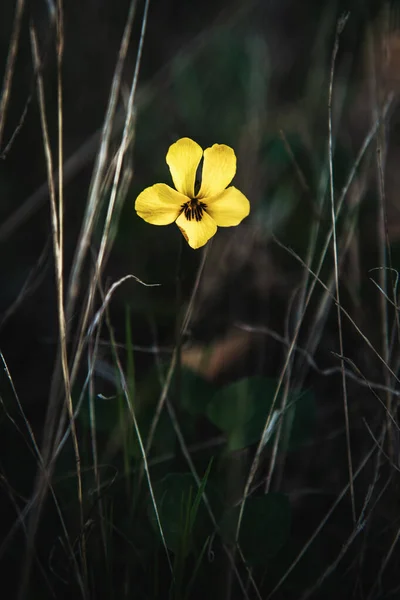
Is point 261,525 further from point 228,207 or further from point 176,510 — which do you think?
point 228,207

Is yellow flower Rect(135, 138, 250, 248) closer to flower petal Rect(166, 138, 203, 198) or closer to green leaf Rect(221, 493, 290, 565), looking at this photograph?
flower petal Rect(166, 138, 203, 198)

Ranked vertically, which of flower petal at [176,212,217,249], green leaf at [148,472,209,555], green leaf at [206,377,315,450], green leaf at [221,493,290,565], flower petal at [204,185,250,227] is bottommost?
green leaf at [221,493,290,565]

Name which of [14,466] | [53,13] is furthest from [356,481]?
[53,13]

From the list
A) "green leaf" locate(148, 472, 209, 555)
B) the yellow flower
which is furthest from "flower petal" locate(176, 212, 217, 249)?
"green leaf" locate(148, 472, 209, 555)

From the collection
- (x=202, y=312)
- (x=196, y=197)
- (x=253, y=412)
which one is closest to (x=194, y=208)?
(x=196, y=197)

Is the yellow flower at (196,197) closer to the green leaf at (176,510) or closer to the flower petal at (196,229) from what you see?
the flower petal at (196,229)

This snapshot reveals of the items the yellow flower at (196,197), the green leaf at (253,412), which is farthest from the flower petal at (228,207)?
the green leaf at (253,412)
